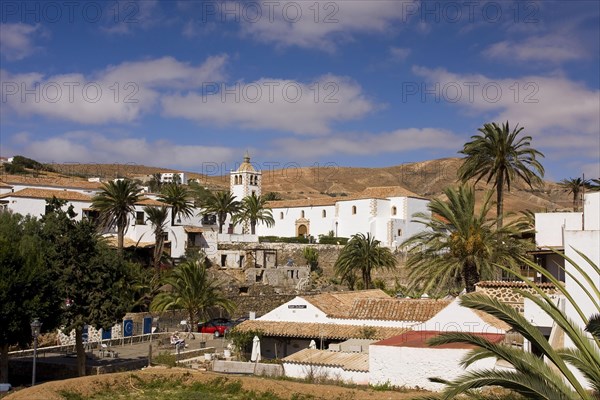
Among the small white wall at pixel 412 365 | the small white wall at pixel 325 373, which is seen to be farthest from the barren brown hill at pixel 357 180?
the small white wall at pixel 412 365

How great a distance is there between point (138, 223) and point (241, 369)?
1111 inches

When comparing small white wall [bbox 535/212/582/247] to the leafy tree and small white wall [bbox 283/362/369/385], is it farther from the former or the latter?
the leafy tree

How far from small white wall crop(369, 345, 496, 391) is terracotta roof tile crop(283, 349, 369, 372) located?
1.96 ft

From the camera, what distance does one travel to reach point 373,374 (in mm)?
18234

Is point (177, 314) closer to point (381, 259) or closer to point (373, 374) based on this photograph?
point (381, 259)

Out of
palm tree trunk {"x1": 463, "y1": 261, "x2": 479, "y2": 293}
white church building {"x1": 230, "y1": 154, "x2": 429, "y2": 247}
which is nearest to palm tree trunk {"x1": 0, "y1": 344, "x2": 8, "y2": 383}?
palm tree trunk {"x1": 463, "y1": 261, "x2": 479, "y2": 293}

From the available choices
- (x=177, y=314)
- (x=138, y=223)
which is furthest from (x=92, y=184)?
(x=177, y=314)

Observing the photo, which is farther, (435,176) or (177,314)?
(435,176)

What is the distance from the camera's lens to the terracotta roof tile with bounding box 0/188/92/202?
140 ft

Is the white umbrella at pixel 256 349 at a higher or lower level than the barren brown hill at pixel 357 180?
lower

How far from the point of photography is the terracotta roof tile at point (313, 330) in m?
23.6

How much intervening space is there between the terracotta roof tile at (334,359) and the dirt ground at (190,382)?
173 cm

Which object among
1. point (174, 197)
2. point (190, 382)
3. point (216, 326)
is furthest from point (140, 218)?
point (190, 382)

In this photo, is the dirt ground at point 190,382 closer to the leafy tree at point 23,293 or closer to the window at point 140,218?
the leafy tree at point 23,293
